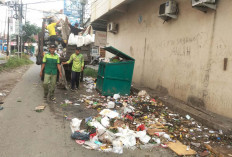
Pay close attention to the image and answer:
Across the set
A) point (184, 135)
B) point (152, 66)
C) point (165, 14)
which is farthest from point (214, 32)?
point (152, 66)

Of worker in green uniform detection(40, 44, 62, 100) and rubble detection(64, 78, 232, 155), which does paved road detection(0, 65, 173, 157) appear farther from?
worker in green uniform detection(40, 44, 62, 100)

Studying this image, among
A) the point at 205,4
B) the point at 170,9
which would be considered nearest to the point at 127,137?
the point at 205,4

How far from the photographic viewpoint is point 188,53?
5.50 meters

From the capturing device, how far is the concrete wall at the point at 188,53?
437cm

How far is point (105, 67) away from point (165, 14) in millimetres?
2550

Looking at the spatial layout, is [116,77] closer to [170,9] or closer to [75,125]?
[170,9]

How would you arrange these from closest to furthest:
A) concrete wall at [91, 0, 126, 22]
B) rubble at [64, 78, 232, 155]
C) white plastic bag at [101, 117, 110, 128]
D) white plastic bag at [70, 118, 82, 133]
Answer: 1. rubble at [64, 78, 232, 155]
2. white plastic bag at [70, 118, 82, 133]
3. white plastic bag at [101, 117, 110, 128]
4. concrete wall at [91, 0, 126, 22]

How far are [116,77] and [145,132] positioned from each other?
119 inches

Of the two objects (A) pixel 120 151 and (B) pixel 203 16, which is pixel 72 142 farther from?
(B) pixel 203 16

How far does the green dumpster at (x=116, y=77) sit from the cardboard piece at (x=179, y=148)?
332cm

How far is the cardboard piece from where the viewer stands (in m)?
3.12

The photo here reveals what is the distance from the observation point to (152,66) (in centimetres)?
746

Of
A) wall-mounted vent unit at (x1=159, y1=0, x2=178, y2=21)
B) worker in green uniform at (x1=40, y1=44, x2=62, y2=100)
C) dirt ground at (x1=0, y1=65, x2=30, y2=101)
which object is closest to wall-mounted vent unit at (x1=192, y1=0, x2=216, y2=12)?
wall-mounted vent unit at (x1=159, y1=0, x2=178, y2=21)

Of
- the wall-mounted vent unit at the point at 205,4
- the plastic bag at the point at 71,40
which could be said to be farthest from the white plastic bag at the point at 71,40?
the wall-mounted vent unit at the point at 205,4
